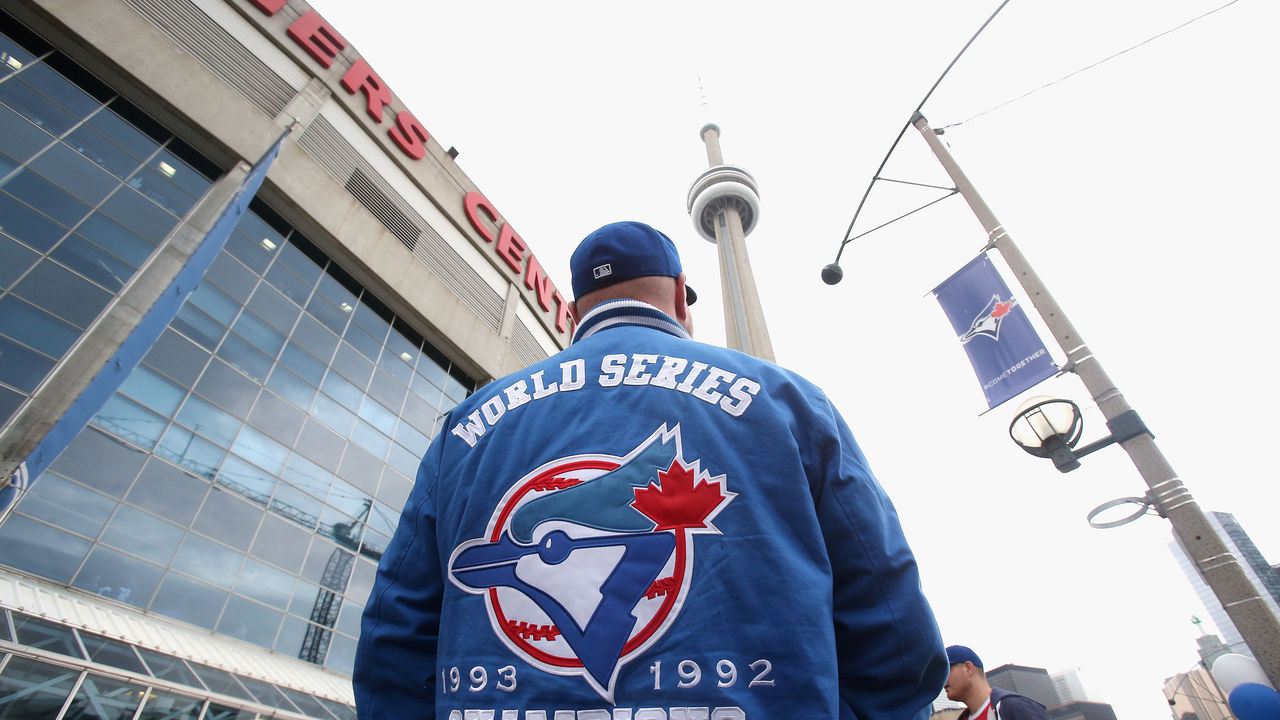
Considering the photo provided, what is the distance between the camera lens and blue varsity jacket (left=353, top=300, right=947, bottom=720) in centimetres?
107

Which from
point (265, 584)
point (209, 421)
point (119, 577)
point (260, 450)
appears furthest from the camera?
point (260, 450)

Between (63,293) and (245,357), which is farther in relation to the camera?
(245,357)

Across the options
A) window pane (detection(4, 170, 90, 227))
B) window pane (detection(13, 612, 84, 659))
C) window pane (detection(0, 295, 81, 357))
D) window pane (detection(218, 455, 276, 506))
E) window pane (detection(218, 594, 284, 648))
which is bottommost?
window pane (detection(13, 612, 84, 659))

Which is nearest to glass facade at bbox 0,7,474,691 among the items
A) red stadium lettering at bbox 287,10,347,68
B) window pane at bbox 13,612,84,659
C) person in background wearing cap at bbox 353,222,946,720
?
window pane at bbox 13,612,84,659

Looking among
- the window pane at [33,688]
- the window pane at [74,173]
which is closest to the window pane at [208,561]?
the window pane at [33,688]

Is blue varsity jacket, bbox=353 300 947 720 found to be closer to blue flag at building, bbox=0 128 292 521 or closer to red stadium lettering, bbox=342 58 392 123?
blue flag at building, bbox=0 128 292 521

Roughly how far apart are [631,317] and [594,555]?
0.80m

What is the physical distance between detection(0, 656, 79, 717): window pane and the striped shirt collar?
1075 centimetres

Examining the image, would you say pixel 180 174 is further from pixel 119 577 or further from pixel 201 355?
pixel 119 577

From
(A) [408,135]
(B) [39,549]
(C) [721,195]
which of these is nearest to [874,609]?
(B) [39,549]

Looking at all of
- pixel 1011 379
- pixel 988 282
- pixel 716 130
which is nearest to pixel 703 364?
pixel 1011 379

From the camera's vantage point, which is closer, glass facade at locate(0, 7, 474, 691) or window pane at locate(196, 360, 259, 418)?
glass facade at locate(0, 7, 474, 691)

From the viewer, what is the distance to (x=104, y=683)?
8.44 m

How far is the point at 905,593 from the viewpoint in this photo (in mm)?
1170
